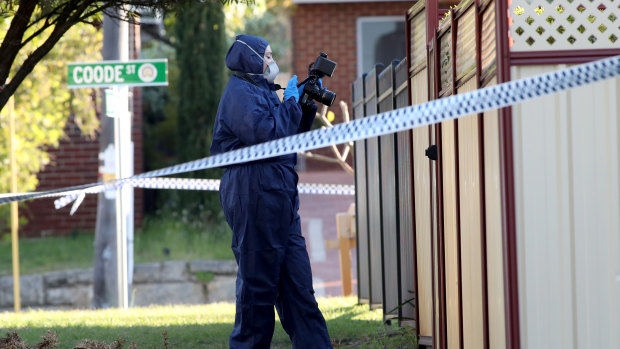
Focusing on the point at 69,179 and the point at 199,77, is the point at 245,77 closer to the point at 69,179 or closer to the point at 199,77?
the point at 199,77

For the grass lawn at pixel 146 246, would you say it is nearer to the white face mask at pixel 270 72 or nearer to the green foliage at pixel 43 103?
the green foliage at pixel 43 103

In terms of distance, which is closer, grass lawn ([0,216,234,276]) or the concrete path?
the concrete path

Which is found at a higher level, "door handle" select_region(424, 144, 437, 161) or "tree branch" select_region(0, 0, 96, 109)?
"tree branch" select_region(0, 0, 96, 109)

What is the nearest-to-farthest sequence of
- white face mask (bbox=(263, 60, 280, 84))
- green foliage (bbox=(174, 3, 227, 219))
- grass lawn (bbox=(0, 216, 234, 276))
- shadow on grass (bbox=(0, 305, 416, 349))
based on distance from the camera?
white face mask (bbox=(263, 60, 280, 84)), shadow on grass (bbox=(0, 305, 416, 349)), grass lawn (bbox=(0, 216, 234, 276)), green foliage (bbox=(174, 3, 227, 219))

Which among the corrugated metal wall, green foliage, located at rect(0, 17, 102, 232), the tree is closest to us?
the tree

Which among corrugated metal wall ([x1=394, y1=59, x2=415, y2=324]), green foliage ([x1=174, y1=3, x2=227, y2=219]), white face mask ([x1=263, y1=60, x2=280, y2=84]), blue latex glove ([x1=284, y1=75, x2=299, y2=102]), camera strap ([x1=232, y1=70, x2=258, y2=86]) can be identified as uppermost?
green foliage ([x1=174, y1=3, x2=227, y2=219])

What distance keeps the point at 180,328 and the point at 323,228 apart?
10165 mm

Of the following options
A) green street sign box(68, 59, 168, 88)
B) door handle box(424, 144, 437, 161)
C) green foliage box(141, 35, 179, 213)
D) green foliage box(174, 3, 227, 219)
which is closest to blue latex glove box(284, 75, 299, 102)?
door handle box(424, 144, 437, 161)

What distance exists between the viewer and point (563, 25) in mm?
3689

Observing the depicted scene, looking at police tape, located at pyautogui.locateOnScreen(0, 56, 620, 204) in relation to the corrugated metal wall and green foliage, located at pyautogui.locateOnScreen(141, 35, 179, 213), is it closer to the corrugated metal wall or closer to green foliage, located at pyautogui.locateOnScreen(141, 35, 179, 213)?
the corrugated metal wall

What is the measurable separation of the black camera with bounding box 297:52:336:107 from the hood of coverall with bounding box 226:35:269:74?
0.25 metres

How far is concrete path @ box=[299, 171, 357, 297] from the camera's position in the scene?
14047mm

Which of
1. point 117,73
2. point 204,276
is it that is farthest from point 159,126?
point 117,73

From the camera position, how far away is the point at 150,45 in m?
23.7
